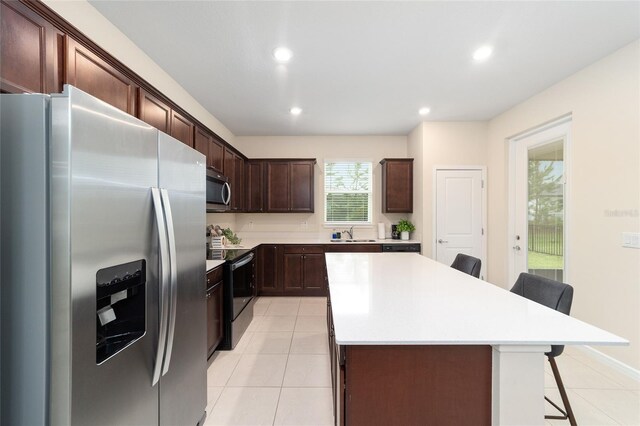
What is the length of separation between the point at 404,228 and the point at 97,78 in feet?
14.4

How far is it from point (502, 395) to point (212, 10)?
275 cm

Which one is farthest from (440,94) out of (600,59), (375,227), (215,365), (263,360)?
(215,365)

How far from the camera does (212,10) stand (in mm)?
1989

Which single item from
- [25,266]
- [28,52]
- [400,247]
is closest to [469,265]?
[400,247]

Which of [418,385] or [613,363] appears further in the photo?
[613,363]

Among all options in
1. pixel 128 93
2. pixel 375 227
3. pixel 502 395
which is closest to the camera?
pixel 502 395

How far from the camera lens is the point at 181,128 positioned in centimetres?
263

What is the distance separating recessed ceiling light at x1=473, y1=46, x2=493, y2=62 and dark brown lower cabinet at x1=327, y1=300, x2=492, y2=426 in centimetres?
251

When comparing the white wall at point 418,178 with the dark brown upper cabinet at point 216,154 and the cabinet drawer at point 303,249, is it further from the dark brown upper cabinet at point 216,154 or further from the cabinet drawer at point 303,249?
the dark brown upper cabinet at point 216,154

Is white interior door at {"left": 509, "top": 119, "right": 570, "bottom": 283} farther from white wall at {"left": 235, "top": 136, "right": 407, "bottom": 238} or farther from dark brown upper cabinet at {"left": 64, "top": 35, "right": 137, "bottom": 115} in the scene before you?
dark brown upper cabinet at {"left": 64, "top": 35, "right": 137, "bottom": 115}

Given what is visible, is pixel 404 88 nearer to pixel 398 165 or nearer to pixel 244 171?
pixel 398 165

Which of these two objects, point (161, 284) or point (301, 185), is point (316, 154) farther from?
point (161, 284)

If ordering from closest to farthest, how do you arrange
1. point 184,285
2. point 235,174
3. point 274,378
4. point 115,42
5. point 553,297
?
point 184,285 → point 553,297 → point 115,42 → point 274,378 → point 235,174

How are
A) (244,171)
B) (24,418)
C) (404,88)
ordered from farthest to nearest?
(244,171)
(404,88)
(24,418)
